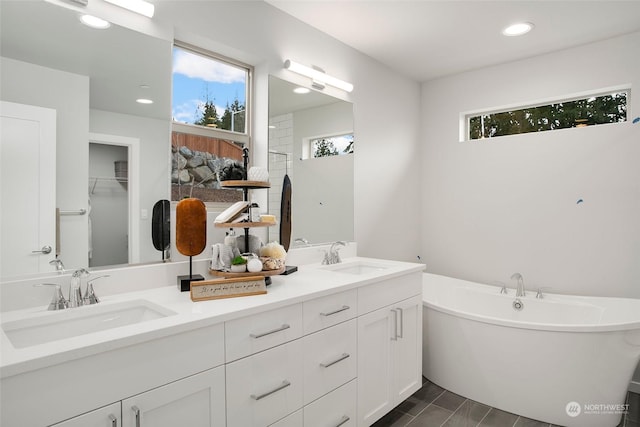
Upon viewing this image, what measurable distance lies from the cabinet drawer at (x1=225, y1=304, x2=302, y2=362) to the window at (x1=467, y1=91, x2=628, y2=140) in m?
2.73

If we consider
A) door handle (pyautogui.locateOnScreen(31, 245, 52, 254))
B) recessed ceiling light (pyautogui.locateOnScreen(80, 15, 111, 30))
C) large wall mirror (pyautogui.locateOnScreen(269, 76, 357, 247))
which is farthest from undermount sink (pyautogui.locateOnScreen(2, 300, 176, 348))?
recessed ceiling light (pyautogui.locateOnScreen(80, 15, 111, 30))

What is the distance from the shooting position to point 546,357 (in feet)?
7.13

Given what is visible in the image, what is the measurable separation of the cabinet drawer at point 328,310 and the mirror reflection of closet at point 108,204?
0.83 metres

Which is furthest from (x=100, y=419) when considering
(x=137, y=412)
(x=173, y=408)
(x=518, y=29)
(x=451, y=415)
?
(x=518, y=29)

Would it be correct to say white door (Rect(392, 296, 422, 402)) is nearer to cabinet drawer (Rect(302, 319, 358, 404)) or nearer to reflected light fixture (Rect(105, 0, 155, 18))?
cabinet drawer (Rect(302, 319, 358, 404))

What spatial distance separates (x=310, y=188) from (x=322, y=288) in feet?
3.22

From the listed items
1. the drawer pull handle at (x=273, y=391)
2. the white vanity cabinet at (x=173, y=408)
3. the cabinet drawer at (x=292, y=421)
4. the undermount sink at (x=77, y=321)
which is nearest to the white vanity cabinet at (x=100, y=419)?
the white vanity cabinet at (x=173, y=408)

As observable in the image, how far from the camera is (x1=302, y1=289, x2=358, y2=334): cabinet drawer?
1567mm

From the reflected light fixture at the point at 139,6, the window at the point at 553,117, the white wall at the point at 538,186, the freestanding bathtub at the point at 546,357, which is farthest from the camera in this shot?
the window at the point at 553,117

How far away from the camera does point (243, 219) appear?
1706mm

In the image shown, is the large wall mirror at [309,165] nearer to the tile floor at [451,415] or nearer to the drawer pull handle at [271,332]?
the drawer pull handle at [271,332]

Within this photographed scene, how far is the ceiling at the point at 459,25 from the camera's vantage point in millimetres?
2223

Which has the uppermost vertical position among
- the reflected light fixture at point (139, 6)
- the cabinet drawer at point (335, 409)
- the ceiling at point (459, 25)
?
the ceiling at point (459, 25)

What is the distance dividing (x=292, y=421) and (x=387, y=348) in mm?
750
